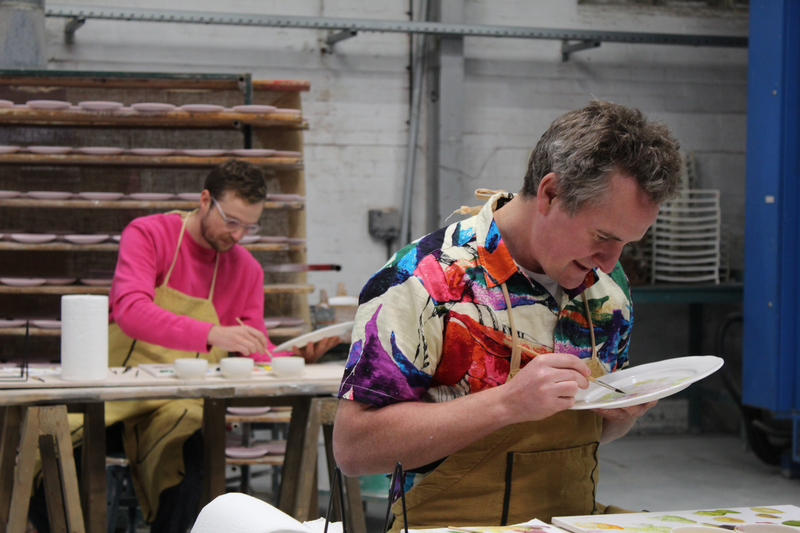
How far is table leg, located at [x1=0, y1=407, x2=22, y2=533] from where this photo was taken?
251 cm

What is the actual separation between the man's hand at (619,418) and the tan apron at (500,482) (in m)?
0.11

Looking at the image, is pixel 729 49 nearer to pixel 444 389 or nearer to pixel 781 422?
pixel 781 422

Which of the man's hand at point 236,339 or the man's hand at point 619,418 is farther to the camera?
the man's hand at point 236,339

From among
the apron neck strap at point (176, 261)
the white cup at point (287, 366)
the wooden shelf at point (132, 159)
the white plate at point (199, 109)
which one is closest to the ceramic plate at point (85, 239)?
the wooden shelf at point (132, 159)

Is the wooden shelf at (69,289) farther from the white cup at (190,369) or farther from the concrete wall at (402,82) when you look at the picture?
the white cup at (190,369)

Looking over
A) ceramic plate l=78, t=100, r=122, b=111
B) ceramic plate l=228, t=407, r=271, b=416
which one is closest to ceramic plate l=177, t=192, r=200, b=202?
ceramic plate l=78, t=100, r=122, b=111

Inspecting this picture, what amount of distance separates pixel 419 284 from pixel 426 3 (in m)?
4.56

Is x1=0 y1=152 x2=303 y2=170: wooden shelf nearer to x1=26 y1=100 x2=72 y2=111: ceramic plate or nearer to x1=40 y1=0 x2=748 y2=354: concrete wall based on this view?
x1=26 y1=100 x2=72 y2=111: ceramic plate

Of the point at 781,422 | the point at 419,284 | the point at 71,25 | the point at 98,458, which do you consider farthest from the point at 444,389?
the point at 71,25

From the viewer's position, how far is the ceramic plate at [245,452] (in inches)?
143

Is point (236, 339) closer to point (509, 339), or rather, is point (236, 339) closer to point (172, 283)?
point (172, 283)

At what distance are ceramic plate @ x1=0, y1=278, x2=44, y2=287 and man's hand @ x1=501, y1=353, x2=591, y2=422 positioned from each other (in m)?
3.39

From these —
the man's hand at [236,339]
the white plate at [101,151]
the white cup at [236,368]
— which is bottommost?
the white cup at [236,368]

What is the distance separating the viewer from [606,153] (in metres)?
1.37
